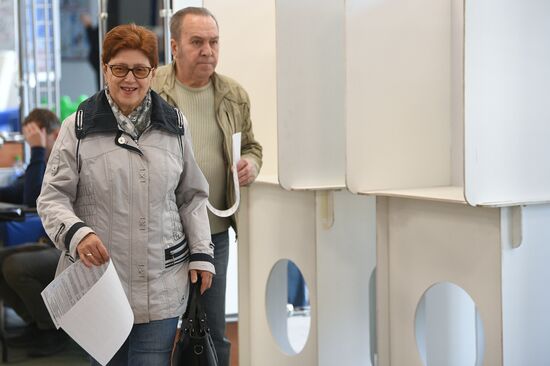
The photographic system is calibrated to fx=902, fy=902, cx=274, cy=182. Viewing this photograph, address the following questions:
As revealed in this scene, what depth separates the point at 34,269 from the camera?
4141 millimetres

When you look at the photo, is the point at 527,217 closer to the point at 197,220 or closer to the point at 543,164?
the point at 543,164

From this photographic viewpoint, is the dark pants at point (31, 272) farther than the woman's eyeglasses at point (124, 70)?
Yes

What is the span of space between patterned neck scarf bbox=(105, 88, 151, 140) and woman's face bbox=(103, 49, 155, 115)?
21 millimetres

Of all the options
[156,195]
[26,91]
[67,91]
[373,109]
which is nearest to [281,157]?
[373,109]

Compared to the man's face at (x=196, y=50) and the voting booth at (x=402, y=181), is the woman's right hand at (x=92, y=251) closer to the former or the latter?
the voting booth at (x=402, y=181)

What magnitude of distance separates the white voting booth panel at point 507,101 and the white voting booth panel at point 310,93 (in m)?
0.86

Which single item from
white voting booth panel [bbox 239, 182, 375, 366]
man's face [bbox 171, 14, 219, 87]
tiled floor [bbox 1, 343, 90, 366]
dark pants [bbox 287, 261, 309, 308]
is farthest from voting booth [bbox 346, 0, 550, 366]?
dark pants [bbox 287, 261, 309, 308]

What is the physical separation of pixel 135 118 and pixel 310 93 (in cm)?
107

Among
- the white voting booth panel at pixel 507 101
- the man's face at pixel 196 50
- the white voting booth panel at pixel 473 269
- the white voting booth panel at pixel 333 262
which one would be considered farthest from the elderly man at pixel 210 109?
the white voting booth panel at pixel 507 101

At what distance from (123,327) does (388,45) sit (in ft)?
4.02

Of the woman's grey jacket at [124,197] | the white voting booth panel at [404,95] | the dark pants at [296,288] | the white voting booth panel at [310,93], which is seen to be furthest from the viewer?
the dark pants at [296,288]

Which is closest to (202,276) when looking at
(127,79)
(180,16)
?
(127,79)

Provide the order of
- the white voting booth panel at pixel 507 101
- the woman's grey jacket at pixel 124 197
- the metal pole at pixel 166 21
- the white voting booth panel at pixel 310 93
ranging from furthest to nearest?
the metal pole at pixel 166 21 → the white voting booth panel at pixel 310 93 → the white voting booth panel at pixel 507 101 → the woman's grey jacket at pixel 124 197

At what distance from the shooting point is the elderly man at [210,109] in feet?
9.24
